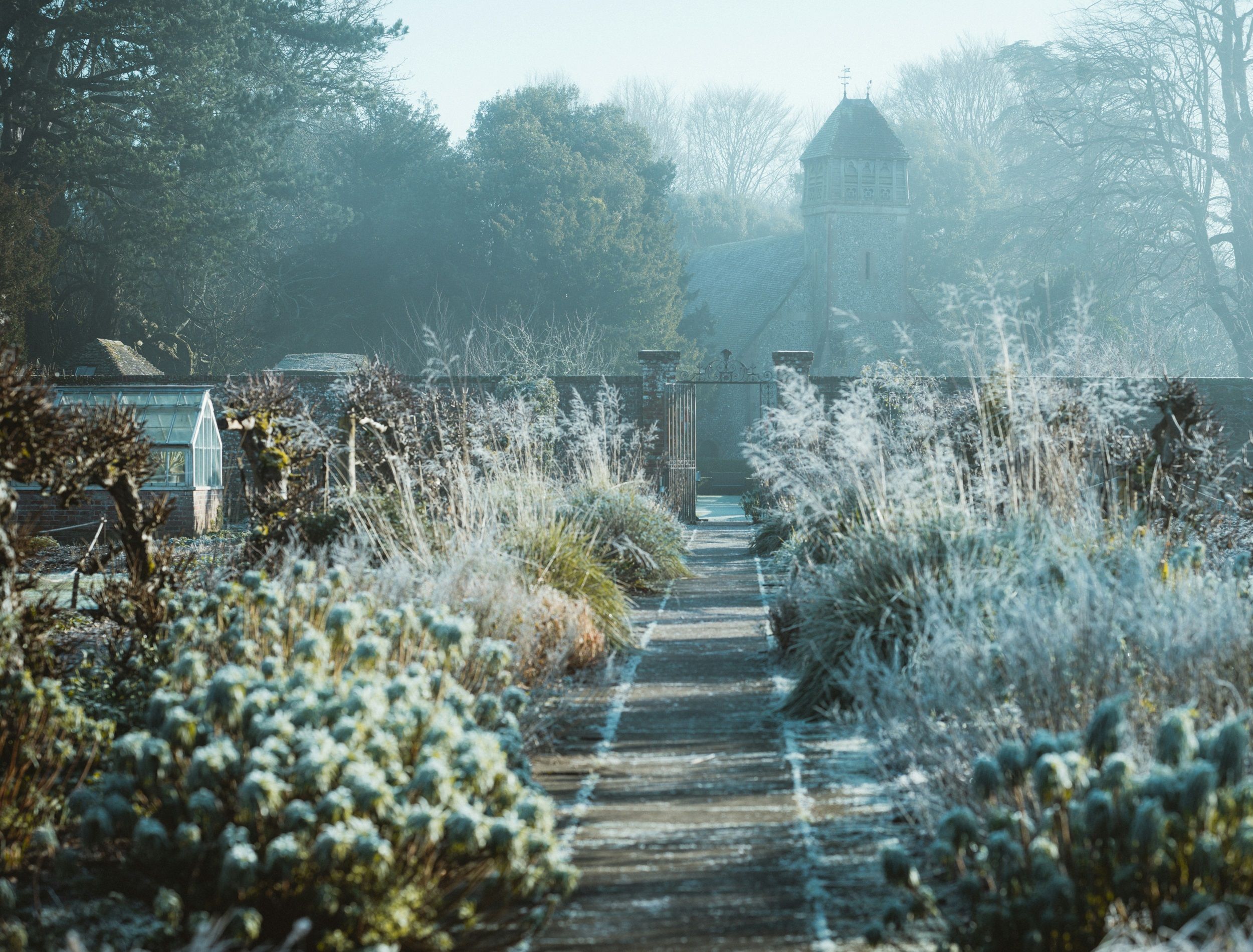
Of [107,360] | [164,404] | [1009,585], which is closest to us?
[1009,585]

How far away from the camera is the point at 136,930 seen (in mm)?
2490

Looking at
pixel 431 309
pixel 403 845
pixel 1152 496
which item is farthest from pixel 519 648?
pixel 431 309

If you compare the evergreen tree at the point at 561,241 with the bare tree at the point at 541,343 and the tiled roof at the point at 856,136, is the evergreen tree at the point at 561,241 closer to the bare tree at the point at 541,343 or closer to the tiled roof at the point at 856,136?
the bare tree at the point at 541,343

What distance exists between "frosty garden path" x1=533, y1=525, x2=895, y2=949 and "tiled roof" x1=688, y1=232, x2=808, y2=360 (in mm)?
25514

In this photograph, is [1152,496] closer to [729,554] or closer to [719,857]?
[719,857]

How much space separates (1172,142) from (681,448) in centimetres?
1574

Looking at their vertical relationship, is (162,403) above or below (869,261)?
below

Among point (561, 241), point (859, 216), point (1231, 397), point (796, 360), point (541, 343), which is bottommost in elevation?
point (1231, 397)

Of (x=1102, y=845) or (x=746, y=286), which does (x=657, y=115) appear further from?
(x=1102, y=845)

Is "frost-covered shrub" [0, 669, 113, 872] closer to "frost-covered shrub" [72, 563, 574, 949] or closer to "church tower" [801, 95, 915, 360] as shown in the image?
"frost-covered shrub" [72, 563, 574, 949]

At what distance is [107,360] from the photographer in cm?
1869

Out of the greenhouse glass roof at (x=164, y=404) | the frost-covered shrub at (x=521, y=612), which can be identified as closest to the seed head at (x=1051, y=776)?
the frost-covered shrub at (x=521, y=612)

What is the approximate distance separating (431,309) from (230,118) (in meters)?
6.32

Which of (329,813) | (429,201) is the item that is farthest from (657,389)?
(429,201)
